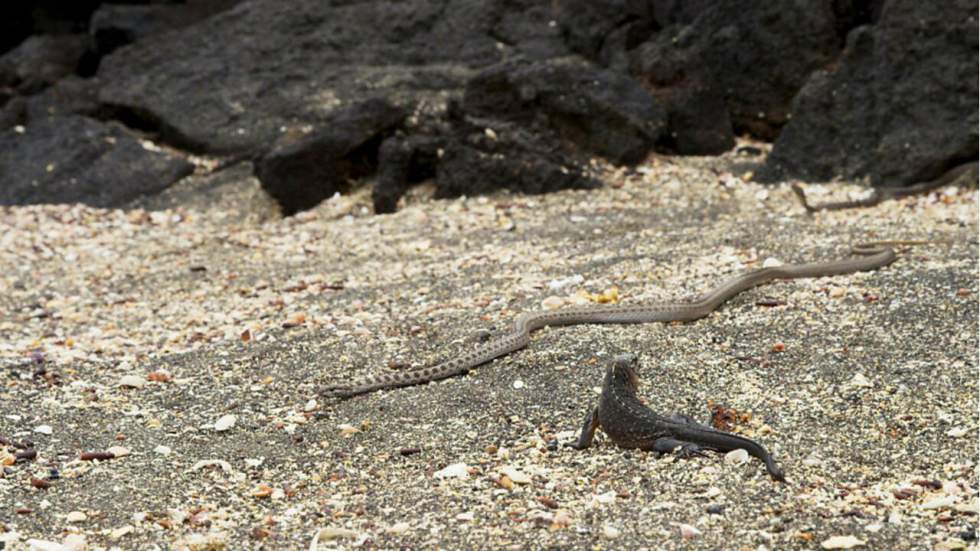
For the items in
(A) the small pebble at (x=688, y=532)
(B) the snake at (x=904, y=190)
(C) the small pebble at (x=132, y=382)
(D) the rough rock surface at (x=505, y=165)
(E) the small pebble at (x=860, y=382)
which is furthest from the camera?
(D) the rough rock surface at (x=505, y=165)

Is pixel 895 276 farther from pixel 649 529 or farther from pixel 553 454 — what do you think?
pixel 649 529

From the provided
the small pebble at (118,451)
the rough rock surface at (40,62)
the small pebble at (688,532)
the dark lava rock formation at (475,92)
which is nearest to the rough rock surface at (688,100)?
the dark lava rock formation at (475,92)

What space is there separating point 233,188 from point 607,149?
4.09 metres

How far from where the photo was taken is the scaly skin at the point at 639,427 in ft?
18.2

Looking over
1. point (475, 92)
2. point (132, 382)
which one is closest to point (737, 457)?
point (132, 382)

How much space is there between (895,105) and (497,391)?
21.7 feet

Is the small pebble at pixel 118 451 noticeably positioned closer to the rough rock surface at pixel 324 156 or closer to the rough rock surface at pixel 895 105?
the rough rock surface at pixel 324 156

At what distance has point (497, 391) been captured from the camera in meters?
6.64

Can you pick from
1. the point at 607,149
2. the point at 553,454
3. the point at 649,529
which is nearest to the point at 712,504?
the point at 649,529

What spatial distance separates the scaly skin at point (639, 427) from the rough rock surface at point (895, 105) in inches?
248

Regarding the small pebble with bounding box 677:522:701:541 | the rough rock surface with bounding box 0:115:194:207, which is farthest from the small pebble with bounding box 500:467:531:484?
the rough rock surface with bounding box 0:115:194:207

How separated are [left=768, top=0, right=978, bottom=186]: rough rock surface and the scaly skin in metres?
6.31

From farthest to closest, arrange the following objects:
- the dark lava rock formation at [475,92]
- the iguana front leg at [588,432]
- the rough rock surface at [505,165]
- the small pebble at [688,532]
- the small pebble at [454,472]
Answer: the rough rock surface at [505,165] < the dark lava rock formation at [475,92] < the iguana front leg at [588,432] < the small pebble at [454,472] < the small pebble at [688,532]

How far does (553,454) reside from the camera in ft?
19.0
